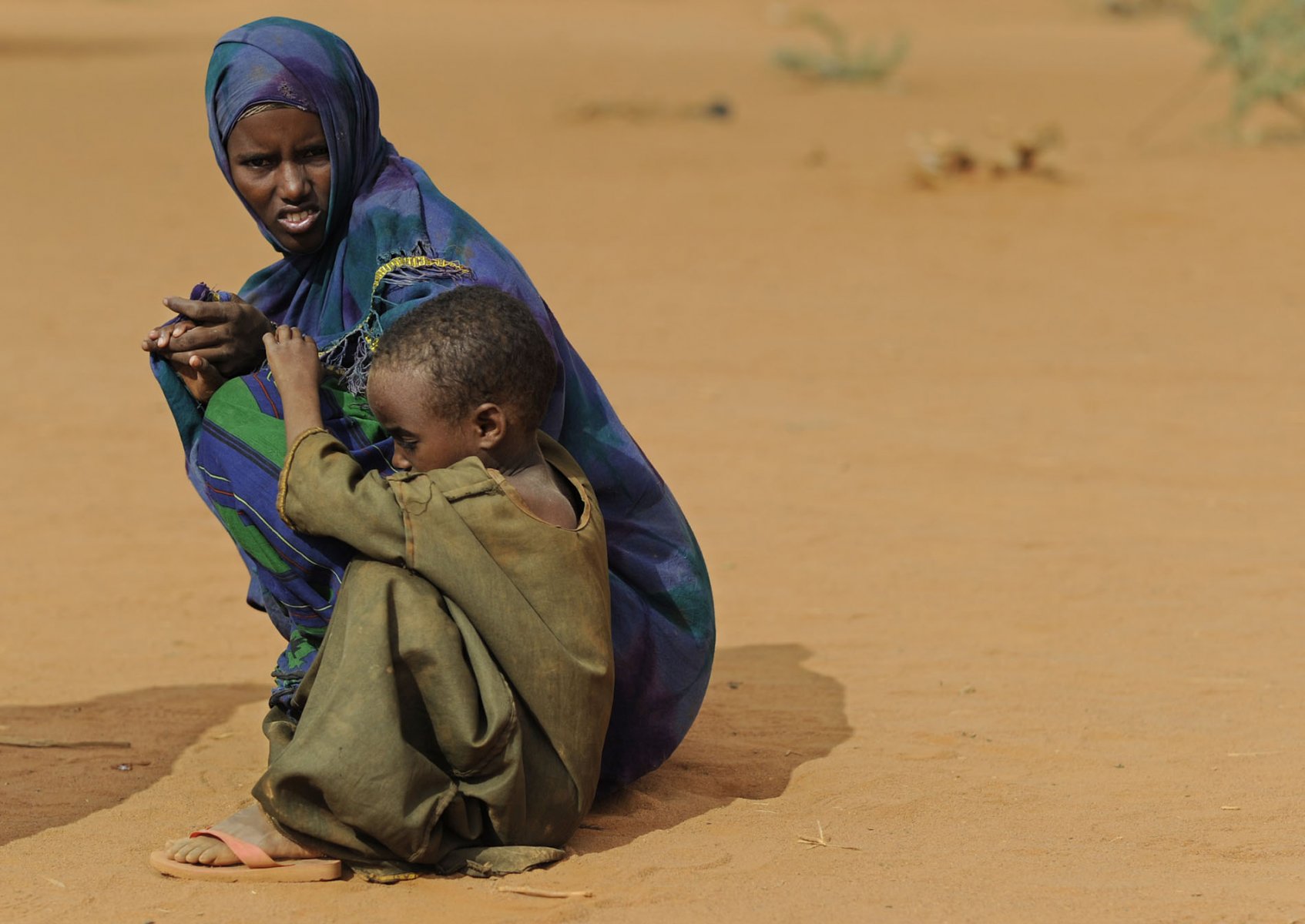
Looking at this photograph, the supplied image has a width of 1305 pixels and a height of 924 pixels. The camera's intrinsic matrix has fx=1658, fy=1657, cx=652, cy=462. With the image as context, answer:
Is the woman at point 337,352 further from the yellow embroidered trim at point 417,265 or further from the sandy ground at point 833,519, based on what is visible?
the sandy ground at point 833,519

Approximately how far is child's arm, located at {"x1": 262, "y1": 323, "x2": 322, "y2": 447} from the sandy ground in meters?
0.88

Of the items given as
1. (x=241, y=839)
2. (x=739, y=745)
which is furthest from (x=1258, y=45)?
(x=241, y=839)

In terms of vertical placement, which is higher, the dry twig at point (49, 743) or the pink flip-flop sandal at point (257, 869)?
the dry twig at point (49, 743)

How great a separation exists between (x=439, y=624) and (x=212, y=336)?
0.83 metres

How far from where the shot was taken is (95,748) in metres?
4.10

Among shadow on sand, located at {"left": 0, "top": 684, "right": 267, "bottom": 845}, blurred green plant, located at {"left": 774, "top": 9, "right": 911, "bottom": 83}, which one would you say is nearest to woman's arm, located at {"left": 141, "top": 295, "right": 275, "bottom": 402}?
shadow on sand, located at {"left": 0, "top": 684, "right": 267, "bottom": 845}

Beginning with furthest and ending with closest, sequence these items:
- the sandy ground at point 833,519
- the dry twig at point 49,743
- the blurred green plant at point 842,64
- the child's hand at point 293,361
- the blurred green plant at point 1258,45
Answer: the blurred green plant at point 842,64, the blurred green plant at point 1258,45, the dry twig at point 49,743, the sandy ground at point 833,519, the child's hand at point 293,361

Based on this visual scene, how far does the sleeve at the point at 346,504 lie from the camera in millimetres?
3004

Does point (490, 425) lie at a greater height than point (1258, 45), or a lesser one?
lesser

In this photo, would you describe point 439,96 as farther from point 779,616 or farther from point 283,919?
point 283,919

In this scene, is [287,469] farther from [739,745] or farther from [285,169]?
[739,745]

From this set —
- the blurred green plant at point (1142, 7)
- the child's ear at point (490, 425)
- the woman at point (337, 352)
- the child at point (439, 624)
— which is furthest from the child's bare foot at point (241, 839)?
the blurred green plant at point (1142, 7)

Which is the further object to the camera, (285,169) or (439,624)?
(285,169)

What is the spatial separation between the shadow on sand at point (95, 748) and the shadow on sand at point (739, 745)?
1146 mm
